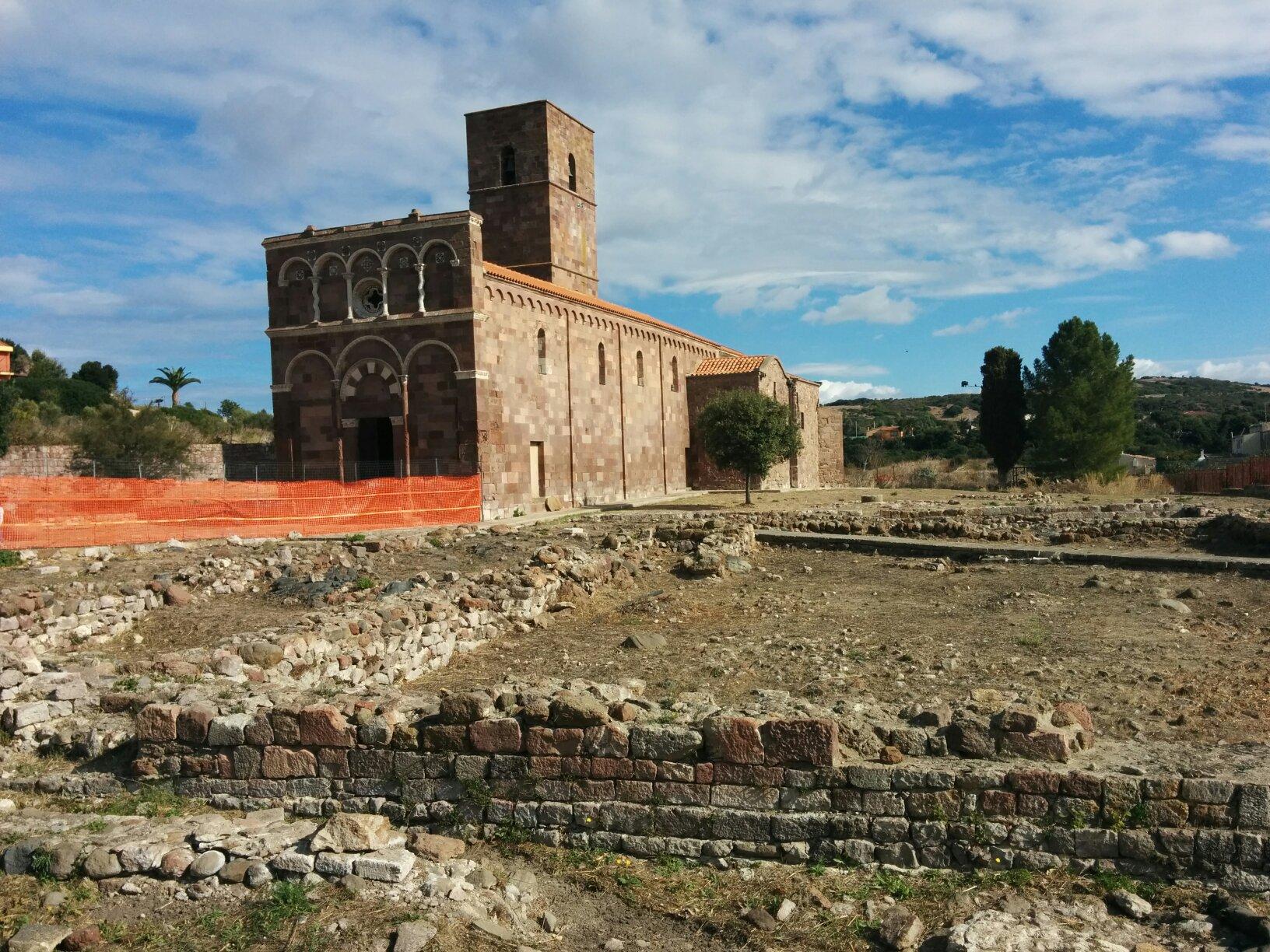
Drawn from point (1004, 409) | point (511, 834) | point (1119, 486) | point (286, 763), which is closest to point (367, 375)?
point (286, 763)

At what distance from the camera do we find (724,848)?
5938 mm

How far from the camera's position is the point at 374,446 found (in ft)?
97.3

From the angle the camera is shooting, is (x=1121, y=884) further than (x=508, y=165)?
No

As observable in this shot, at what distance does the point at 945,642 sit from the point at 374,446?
72.0 feet

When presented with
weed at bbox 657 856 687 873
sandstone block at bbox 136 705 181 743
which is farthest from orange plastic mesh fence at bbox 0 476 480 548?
weed at bbox 657 856 687 873

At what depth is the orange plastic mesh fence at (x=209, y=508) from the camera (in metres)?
19.6

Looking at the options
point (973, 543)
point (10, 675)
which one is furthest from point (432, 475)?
point (10, 675)

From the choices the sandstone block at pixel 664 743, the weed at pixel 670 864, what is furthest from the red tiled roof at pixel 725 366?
the weed at pixel 670 864

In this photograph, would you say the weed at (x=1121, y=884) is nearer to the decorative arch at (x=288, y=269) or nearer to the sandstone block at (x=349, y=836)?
the sandstone block at (x=349, y=836)

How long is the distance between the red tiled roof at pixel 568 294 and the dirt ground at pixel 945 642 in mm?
15426

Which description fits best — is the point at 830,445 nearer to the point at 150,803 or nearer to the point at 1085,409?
the point at 1085,409

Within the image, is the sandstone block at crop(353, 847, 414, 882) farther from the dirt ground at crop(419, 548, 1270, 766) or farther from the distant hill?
the distant hill

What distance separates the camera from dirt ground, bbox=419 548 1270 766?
871 centimetres

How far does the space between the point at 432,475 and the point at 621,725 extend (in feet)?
75.0
